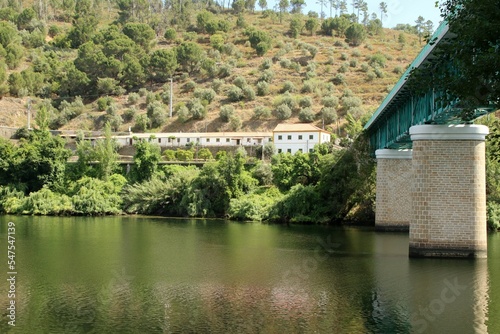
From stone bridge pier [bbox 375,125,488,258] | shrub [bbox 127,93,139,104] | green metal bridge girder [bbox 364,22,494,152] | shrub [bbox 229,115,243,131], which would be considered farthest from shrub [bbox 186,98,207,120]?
stone bridge pier [bbox 375,125,488,258]

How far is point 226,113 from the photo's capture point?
101 meters

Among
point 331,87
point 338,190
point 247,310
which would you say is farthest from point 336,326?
point 331,87

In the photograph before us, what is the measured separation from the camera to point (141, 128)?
10144 centimetres

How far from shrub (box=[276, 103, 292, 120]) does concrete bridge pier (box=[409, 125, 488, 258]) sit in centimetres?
6839

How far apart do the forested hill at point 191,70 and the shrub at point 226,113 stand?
23cm

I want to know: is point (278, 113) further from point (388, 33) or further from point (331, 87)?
point (388, 33)

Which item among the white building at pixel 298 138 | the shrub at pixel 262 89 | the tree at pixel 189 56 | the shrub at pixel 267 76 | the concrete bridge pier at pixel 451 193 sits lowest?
the concrete bridge pier at pixel 451 193

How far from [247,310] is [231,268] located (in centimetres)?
849

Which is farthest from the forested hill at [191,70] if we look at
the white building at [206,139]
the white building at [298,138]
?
the white building at [298,138]

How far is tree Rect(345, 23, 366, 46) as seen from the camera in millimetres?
143900

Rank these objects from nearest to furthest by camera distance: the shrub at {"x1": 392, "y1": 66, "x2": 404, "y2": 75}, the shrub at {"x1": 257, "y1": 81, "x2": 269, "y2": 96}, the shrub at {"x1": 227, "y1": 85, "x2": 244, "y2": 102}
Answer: the shrub at {"x1": 227, "y1": 85, "x2": 244, "y2": 102}
the shrub at {"x1": 257, "y1": 81, "x2": 269, "y2": 96}
the shrub at {"x1": 392, "y1": 66, "x2": 404, "y2": 75}

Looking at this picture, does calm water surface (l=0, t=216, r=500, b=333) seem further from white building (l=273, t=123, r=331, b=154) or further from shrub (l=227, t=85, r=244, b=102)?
shrub (l=227, t=85, r=244, b=102)

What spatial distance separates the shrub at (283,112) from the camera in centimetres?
9949

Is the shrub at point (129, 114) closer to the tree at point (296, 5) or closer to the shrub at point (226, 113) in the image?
the shrub at point (226, 113)
